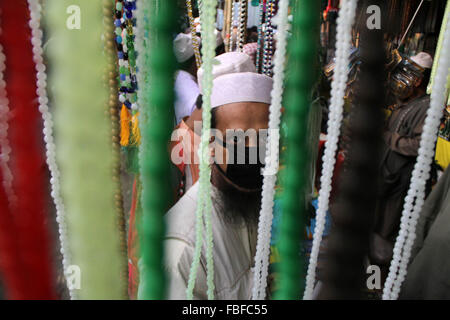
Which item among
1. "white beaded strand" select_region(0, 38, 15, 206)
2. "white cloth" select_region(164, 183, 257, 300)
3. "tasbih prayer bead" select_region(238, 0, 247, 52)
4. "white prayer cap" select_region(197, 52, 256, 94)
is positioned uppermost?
"tasbih prayer bead" select_region(238, 0, 247, 52)

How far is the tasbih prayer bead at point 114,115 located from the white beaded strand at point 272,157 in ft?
0.50

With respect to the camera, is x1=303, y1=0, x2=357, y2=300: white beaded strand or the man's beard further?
the man's beard

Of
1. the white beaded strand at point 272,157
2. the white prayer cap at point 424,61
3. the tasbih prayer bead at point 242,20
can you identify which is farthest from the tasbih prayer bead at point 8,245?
the white prayer cap at point 424,61

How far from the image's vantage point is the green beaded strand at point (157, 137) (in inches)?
9.9

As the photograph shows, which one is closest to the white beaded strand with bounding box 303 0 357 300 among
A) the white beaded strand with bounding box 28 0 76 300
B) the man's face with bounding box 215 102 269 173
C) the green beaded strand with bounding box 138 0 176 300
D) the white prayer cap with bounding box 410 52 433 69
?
the green beaded strand with bounding box 138 0 176 300

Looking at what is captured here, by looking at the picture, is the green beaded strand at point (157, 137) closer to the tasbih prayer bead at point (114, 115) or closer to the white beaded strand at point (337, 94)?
the tasbih prayer bead at point (114, 115)

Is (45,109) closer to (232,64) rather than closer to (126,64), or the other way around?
(126,64)

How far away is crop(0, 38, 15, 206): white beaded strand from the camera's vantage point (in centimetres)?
29

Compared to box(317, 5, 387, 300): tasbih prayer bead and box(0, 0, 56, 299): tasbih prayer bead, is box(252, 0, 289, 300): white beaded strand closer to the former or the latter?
box(317, 5, 387, 300): tasbih prayer bead

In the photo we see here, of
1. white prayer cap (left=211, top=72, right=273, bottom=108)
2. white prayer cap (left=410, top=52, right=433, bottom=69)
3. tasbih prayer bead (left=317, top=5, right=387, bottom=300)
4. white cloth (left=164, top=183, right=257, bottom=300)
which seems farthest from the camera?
white prayer cap (left=410, top=52, right=433, bottom=69)

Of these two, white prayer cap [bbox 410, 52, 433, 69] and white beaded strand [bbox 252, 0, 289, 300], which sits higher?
white prayer cap [bbox 410, 52, 433, 69]

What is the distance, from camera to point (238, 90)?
0.72 metres

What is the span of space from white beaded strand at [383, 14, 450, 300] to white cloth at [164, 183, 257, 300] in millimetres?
360
